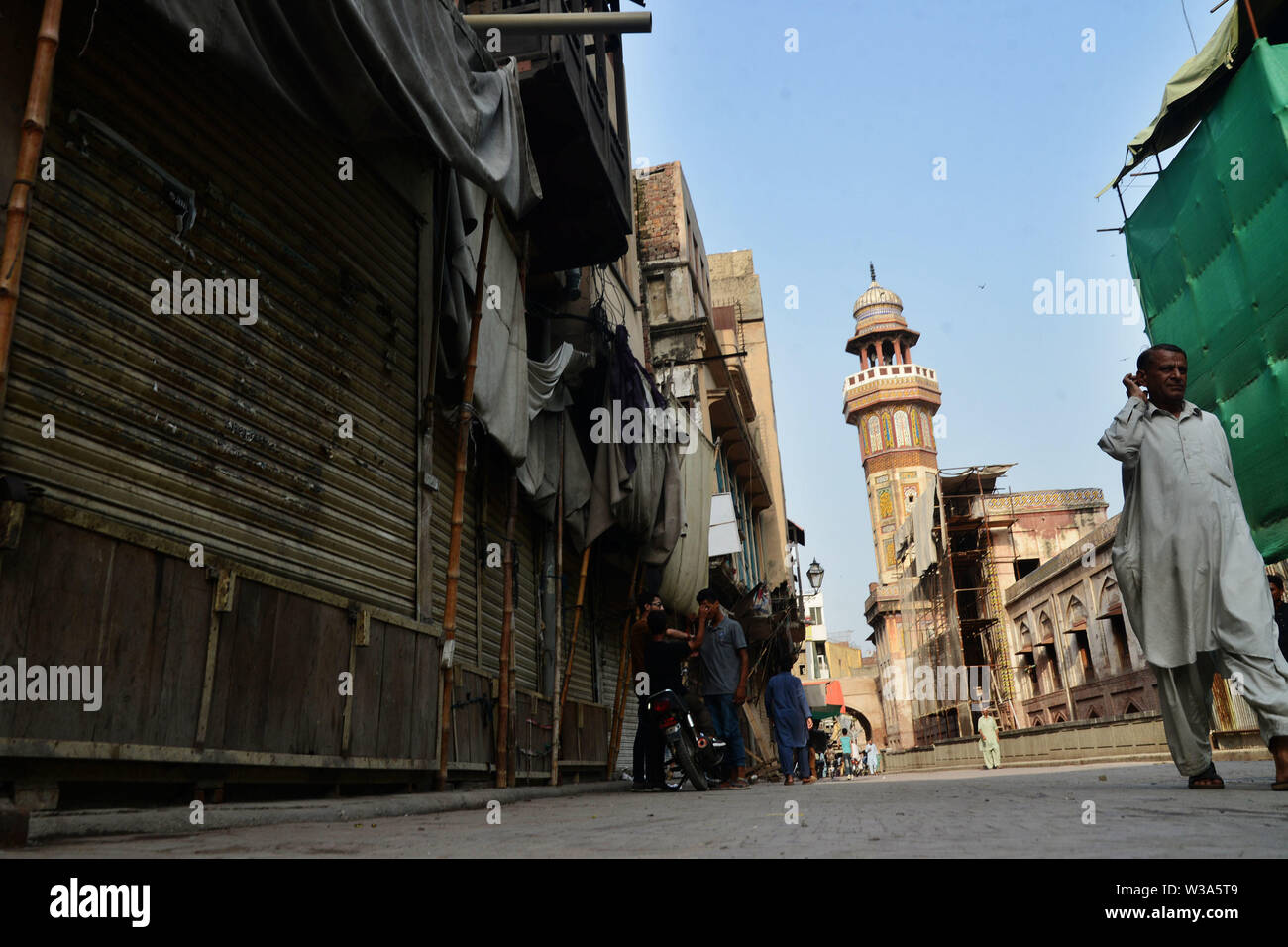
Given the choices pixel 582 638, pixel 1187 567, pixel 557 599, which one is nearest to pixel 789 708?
pixel 582 638

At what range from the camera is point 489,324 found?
308 inches

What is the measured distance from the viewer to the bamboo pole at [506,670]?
7559 mm

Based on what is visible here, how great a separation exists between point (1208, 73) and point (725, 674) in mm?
10183

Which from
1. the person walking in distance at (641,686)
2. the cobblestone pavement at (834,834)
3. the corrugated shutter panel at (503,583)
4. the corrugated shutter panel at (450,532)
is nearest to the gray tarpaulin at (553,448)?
the corrugated shutter panel at (503,583)

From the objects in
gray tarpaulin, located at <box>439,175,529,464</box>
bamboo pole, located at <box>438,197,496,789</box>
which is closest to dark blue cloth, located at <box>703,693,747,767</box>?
gray tarpaulin, located at <box>439,175,529,464</box>

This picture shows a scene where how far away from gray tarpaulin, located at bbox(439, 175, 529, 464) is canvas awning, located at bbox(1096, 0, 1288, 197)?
9956mm

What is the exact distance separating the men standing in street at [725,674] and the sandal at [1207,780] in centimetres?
544

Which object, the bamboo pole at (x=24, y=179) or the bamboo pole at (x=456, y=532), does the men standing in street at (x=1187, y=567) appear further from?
the bamboo pole at (x=24, y=179)

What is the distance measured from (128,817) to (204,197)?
3.06 m
